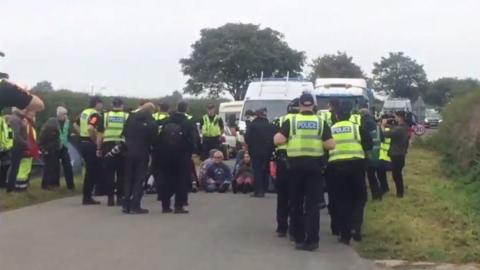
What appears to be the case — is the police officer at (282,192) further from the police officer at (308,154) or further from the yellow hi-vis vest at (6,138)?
the yellow hi-vis vest at (6,138)

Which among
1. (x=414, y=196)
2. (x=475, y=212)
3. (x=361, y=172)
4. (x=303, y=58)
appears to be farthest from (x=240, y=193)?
(x=303, y=58)

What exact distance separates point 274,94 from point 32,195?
45.1 ft

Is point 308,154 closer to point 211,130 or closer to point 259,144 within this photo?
point 259,144

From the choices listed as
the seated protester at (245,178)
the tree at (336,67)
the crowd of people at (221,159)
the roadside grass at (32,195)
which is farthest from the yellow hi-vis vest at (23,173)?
the tree at (336,67)

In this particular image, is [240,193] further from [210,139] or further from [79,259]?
[79,259]

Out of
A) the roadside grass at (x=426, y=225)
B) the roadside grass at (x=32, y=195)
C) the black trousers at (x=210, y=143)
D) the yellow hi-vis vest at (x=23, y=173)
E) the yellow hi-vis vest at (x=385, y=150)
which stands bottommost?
the roadside grass at (x=32, y=195)

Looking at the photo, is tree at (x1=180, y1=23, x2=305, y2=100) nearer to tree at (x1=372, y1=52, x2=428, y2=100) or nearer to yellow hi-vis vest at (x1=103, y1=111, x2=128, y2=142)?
tree at (x1=372, y1=52, x2=428, y2=100)

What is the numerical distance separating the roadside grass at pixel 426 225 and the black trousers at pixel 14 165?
20.9 ft

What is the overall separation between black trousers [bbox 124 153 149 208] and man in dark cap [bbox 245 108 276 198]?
151 inches

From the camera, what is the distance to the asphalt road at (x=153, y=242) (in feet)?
33.9

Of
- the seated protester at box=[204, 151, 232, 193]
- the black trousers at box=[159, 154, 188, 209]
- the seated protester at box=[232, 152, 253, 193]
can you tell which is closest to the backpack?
the black trousers at box=[159, 154, 188, 209]

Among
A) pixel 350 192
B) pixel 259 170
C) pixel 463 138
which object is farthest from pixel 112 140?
pixel 463 138

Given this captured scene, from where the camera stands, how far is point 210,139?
77.9 ft

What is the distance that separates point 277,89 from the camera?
3000 centimetres
